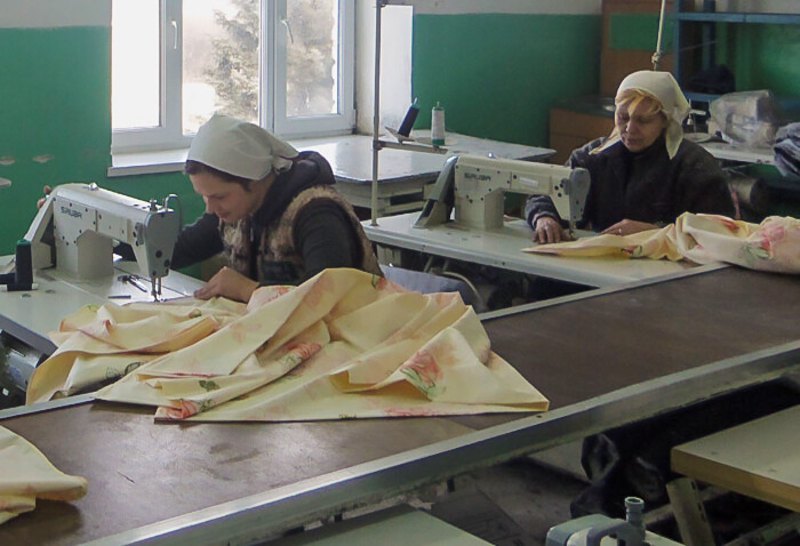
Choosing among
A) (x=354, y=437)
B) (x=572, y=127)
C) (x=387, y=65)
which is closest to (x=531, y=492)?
(x=354, y=437)

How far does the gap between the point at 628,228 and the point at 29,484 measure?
7.20 feet

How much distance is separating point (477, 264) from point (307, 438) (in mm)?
1763

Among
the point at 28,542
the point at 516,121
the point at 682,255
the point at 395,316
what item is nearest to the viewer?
the point at 28,542

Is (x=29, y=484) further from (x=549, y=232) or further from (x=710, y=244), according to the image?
(x=549, y=232)

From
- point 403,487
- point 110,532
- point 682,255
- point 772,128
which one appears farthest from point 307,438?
point 772,128

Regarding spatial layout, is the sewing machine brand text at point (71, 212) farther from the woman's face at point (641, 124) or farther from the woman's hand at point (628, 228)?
the woman's face at point (641, 124)

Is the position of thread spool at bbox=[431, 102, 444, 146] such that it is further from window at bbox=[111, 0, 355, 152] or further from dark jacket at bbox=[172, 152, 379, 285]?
dark jacket at bbox=[172, 152, 379, 285]

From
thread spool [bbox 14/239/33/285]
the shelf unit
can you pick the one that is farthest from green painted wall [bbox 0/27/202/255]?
the shelf unit

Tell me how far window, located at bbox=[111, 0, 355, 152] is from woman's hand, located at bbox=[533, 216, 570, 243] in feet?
5.88

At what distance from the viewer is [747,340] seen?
2.09m

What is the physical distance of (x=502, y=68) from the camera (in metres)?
5.48

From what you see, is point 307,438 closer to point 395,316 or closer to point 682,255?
point 395,316

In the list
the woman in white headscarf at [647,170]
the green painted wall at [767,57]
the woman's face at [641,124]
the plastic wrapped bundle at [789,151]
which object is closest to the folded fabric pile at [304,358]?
the woman in white headscarf at [647,170]

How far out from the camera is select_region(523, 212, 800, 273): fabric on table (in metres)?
2.64
